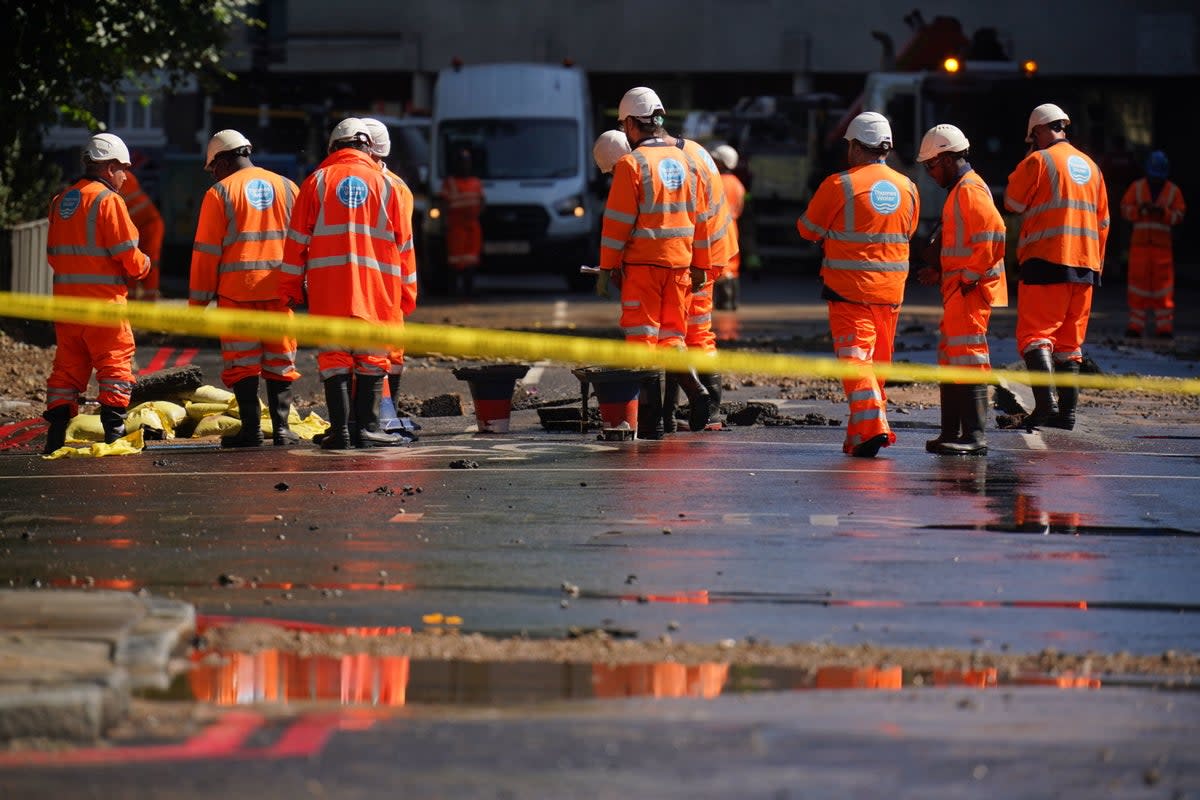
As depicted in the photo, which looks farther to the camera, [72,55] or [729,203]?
[729,203]

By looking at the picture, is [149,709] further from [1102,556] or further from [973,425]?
[973,425]

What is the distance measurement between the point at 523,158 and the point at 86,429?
1933 centimetres

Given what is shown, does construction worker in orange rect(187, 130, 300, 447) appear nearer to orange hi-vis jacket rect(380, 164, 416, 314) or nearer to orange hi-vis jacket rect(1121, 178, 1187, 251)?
orange hi-vis jacket rect(380, 164, 416, 314)

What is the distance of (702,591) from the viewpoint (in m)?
8.34

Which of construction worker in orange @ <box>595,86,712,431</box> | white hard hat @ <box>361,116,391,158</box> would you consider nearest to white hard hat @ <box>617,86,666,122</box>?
construction worker in orange @ <box>595,86,712,431</box>

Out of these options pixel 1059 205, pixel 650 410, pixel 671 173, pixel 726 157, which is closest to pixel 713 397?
pixel 650 410

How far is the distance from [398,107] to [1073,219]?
41.2 m

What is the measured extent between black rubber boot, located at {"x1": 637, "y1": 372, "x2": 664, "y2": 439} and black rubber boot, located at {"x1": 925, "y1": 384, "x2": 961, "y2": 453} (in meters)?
1.62

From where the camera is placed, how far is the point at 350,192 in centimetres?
1276

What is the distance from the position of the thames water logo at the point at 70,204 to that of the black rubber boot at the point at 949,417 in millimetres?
4936

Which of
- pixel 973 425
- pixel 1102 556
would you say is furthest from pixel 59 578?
pixel 973 425

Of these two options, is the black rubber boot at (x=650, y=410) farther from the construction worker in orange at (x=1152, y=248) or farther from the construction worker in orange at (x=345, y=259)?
the construction worker in orange at (x=1152, y=248)

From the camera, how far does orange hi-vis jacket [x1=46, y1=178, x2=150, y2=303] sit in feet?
42.6

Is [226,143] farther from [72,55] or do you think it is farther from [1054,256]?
[72,55]
